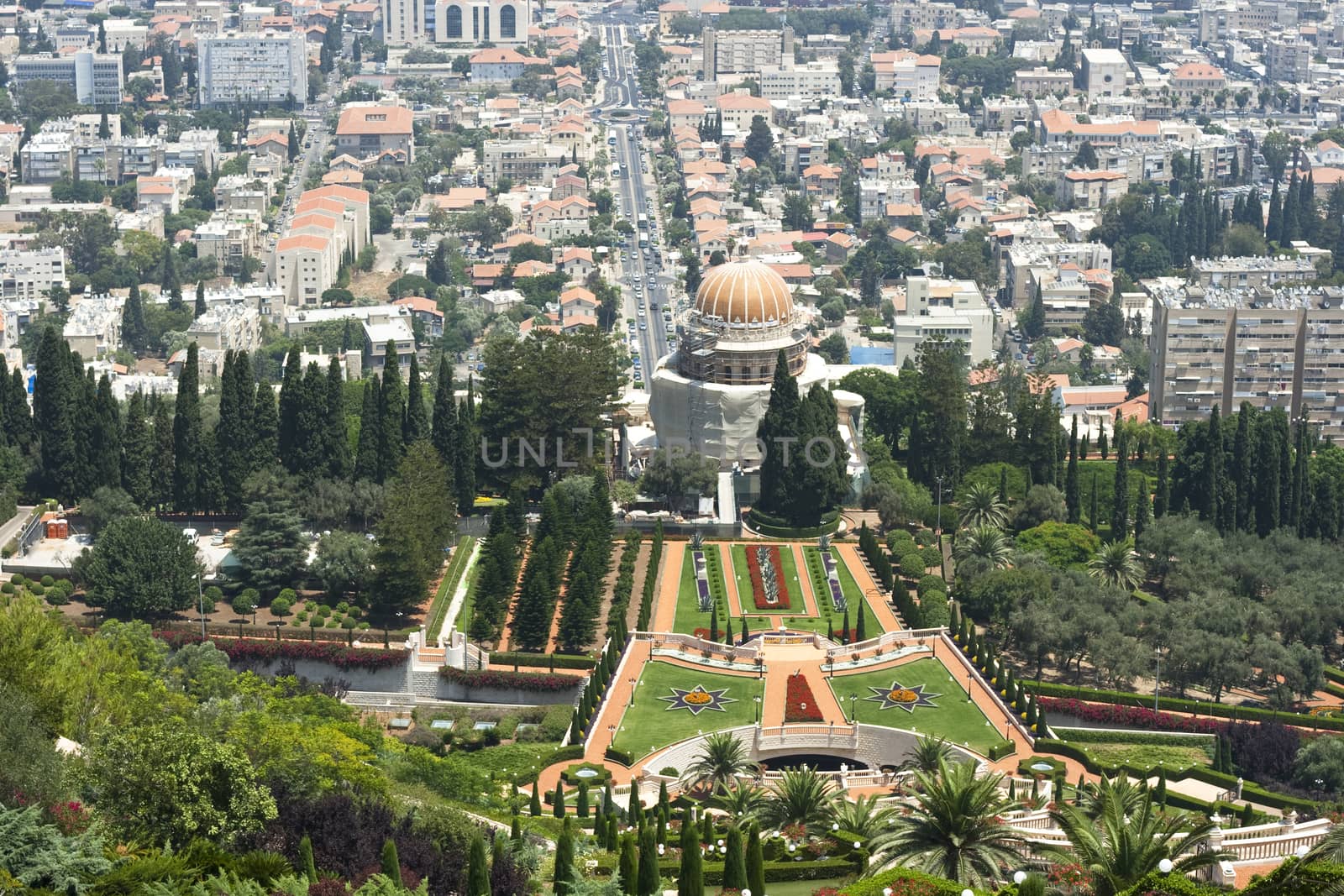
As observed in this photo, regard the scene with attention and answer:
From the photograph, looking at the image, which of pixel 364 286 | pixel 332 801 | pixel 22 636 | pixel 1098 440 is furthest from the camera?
pixel 364 286

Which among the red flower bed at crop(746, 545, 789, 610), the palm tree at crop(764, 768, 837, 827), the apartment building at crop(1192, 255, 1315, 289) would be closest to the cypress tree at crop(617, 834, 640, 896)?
the palm tree at crop(764, 768, 837, 827)

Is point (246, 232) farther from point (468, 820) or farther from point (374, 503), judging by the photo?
point (468, 820)

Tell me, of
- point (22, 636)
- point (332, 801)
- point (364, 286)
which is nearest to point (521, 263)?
point (364, 286)

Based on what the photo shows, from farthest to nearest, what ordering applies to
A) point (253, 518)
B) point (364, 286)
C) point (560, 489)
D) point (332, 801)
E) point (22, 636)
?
point (364, 286) → point (560, 489) → point (253, 518) → point (22, 636) → point (332, 801)

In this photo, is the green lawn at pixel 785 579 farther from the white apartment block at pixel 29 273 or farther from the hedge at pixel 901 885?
the white apartment block at pixel 29 273

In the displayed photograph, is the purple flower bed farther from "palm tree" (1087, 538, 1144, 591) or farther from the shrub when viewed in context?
"palm tree" (1087, 538, 1144, 591)

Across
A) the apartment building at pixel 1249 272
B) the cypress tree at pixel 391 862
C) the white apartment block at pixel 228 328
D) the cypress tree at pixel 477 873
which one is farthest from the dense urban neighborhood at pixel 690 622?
the white apartment block at pixel 228 328

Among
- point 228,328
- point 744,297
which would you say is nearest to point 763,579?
point 744,297
